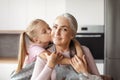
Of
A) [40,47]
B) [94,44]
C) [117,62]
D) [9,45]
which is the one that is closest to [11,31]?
[9,45]

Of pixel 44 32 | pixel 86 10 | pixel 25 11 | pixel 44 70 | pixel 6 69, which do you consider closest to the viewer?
pixel 44 70

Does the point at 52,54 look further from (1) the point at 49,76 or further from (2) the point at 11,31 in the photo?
(2) the point at 11,31

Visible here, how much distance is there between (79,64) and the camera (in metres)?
1.32

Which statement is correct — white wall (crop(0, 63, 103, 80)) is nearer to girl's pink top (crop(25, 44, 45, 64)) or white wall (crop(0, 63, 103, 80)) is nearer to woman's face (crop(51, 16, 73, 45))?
girl's pink top (crop(25, 44, 45, 64))

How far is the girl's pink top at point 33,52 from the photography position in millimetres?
1418

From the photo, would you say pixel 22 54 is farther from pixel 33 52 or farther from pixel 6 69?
pixel 6 69

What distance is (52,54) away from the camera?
4.30ft

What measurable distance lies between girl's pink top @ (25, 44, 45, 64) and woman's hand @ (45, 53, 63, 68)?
0.10 m

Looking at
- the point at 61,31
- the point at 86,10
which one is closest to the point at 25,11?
the point at 86,10

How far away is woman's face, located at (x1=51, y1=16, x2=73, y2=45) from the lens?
1329 mm

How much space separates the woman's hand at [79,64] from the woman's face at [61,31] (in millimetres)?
112

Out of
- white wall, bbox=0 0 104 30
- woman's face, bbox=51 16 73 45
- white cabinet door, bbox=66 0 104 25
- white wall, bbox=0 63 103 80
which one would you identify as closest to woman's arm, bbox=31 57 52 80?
woman's face, bbox=51 16 73 45

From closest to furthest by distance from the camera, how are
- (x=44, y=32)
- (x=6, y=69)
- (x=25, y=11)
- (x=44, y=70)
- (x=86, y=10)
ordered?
1. (x=44, y=70)
2. (x=44, y=32)
3. (x=86, y=10)
4. (x=6, y=69)
5. (x=25, y=11)

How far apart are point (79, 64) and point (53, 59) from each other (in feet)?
0.45
